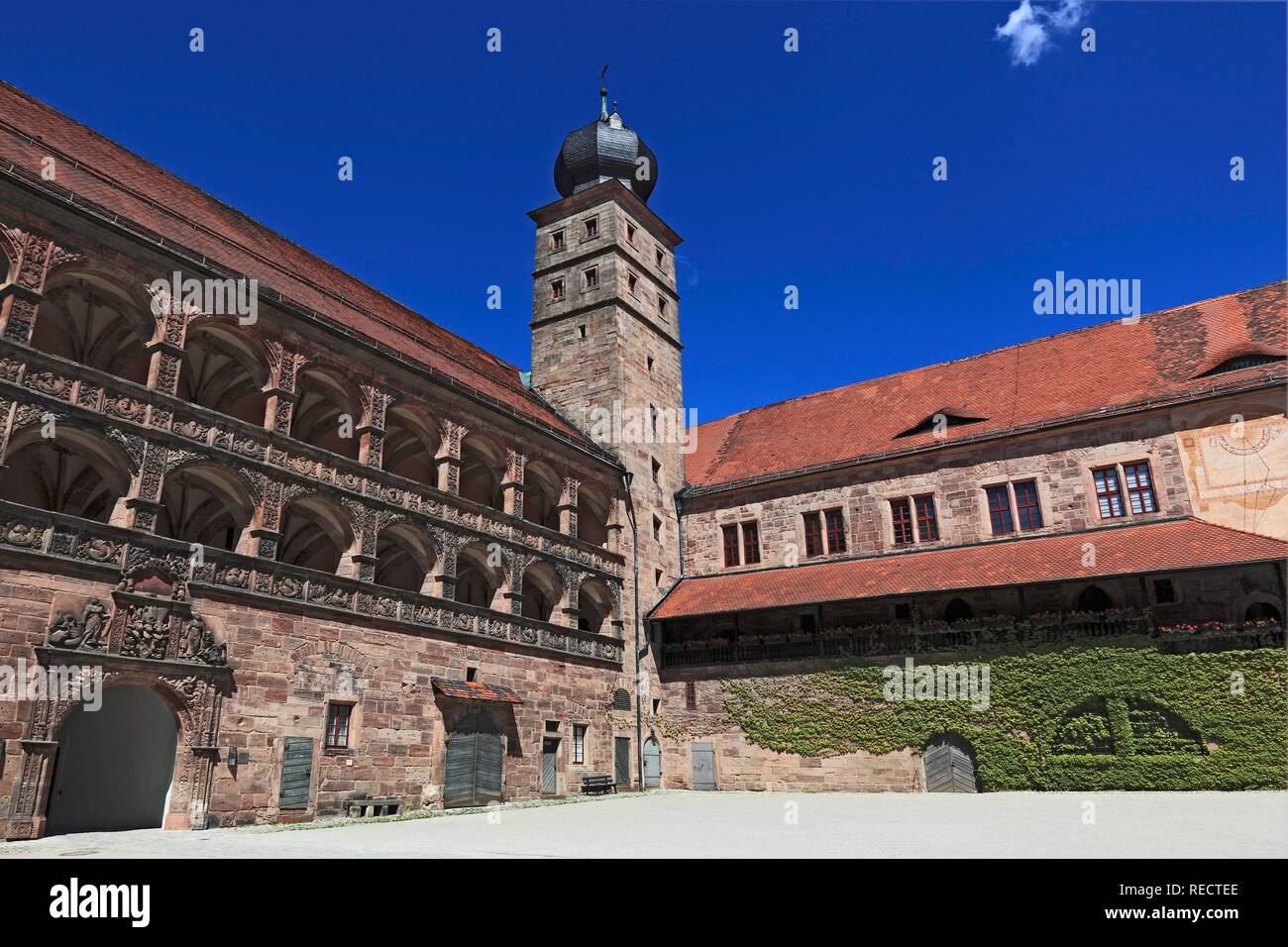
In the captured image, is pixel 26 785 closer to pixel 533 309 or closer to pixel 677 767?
pixel 677 767

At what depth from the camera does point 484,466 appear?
26703 mm

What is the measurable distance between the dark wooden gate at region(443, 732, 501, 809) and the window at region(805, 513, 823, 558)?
12249mm

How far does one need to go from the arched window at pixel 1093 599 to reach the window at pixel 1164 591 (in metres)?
1.12

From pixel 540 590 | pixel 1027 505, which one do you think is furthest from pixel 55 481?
pixel 1027 505

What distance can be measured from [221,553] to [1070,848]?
47.3ft

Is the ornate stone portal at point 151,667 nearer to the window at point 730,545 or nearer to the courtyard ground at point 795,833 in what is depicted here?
the courtyard ground at point 795,833

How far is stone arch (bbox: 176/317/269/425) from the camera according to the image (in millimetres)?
18689

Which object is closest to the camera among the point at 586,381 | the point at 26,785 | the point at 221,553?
the point at 26,785

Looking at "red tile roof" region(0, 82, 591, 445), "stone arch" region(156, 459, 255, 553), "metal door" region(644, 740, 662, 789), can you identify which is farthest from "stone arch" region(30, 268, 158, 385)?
"metal door" region(644, 740, 662, 789)

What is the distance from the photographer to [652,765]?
88.5ft

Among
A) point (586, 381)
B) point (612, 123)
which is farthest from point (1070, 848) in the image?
point (612, 123)

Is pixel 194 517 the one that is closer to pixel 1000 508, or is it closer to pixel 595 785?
pixel 595 785

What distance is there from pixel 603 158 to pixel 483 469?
14.8 meters
